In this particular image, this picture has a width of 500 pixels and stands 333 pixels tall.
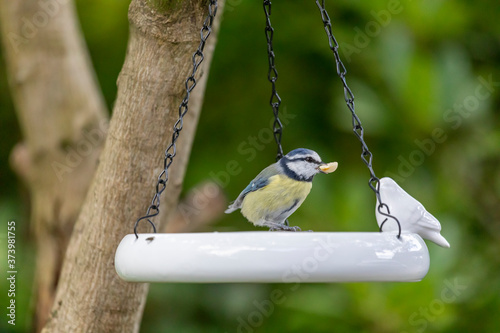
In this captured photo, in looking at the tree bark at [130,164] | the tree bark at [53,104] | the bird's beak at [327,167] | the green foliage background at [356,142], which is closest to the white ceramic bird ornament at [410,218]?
the bird's beak at [327,167]

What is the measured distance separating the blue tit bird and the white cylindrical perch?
0.32 meters

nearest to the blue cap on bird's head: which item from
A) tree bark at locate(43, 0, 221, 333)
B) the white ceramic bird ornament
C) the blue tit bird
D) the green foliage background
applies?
the blue tit bird

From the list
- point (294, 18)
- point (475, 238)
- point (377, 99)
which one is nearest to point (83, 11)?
point (294, 18)

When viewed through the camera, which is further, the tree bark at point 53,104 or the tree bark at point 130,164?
the tree bark at point 53,104

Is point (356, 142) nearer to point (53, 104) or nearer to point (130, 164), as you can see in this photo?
point (53, 104)

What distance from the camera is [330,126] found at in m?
2.96

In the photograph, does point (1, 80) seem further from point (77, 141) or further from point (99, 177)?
point (99, 177)

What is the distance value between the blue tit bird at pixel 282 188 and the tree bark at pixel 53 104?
3.66ft

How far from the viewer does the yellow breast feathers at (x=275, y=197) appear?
134 centimetres

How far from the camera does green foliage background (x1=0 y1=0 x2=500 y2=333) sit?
245cm

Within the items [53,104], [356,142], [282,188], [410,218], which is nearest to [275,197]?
[282,188]

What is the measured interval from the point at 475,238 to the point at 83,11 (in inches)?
93.6

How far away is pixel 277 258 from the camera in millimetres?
993

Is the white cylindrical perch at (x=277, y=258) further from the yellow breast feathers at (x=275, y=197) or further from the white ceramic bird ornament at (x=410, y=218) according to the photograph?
the yellow breast feathers at (x=275, y=197)
